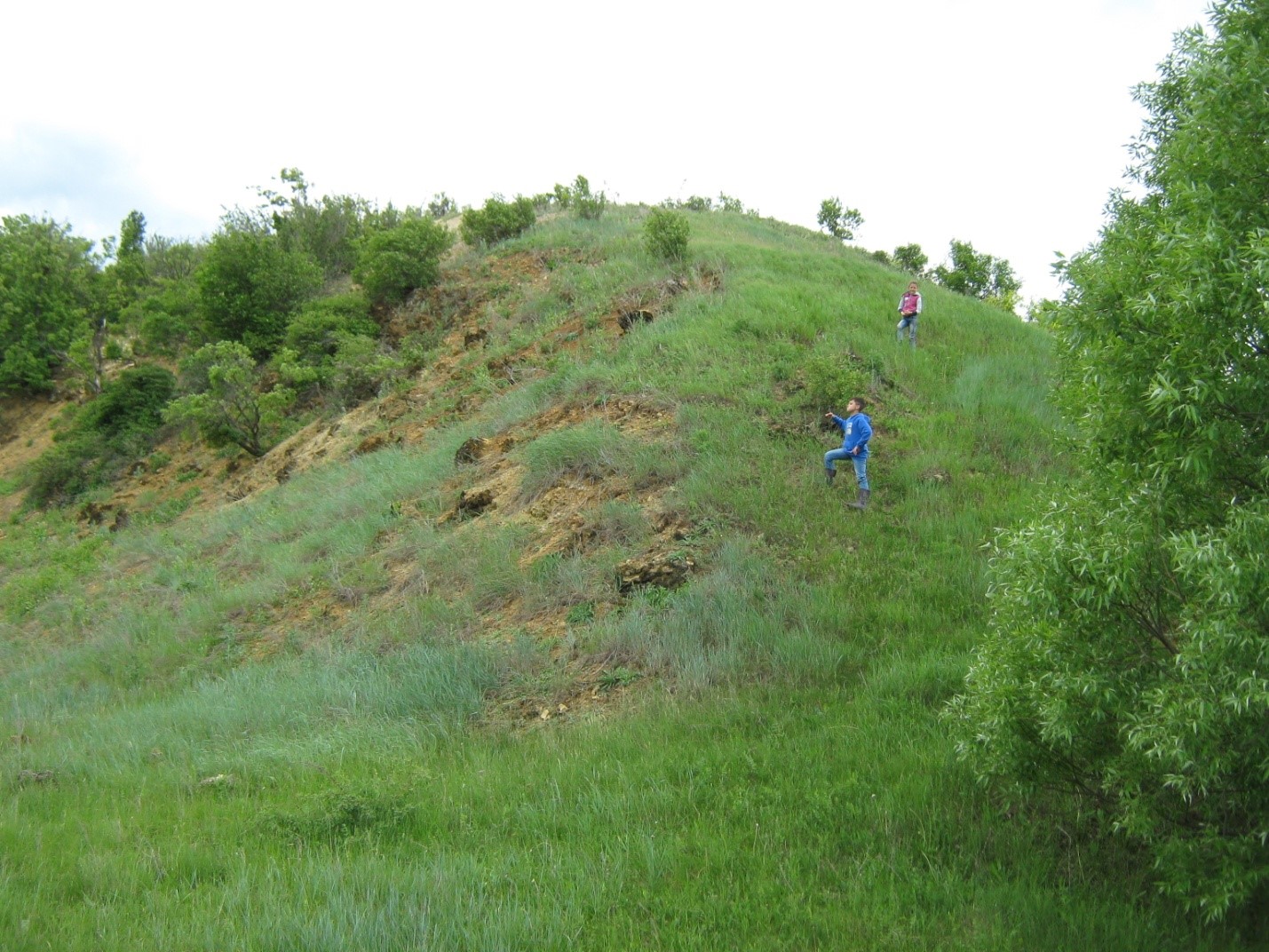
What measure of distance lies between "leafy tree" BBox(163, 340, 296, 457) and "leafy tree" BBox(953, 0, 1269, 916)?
2020 centimetres

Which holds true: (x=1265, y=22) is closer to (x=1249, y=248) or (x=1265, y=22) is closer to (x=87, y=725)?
(x=1249, y=248)

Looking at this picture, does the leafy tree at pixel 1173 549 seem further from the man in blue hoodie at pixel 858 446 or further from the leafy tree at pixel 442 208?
the leafy tree at pixel 442 208

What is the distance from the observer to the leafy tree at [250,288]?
85.6ft

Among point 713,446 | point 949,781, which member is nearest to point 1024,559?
point 949,781

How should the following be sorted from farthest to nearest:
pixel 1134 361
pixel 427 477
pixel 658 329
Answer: pixel 658 329 → pixel 427 477 → pixel 1134 361

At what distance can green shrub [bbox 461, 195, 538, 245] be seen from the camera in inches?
1075

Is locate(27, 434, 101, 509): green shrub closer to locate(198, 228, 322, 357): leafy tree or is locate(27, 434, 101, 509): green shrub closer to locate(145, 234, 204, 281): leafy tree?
locate(198, 228, 322, 357): leafy tree

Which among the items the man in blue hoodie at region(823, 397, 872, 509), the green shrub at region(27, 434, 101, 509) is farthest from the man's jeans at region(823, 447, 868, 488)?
the green shrub at region(27, 434, 101, 509)

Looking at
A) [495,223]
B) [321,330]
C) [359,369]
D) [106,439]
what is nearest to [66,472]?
[106,439]

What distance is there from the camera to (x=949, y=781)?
6.23 metres

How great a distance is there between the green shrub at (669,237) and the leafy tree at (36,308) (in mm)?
22805

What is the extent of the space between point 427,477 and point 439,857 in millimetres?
9724

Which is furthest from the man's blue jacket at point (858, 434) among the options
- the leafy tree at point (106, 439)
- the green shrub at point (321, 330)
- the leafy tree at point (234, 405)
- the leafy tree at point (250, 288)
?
the leafy tree at point (106, 439)

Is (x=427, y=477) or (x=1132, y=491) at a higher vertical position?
(x=427, y=477)
